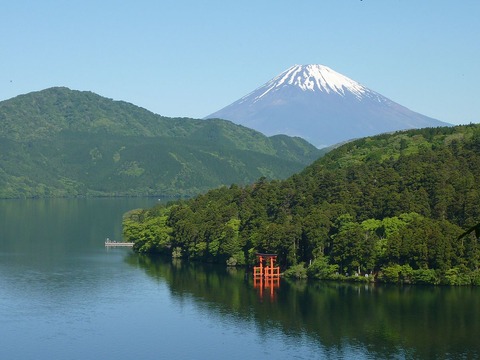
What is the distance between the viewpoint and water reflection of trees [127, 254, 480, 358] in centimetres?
6650

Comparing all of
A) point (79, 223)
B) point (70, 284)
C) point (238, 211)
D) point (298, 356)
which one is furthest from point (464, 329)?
point (79, 223)

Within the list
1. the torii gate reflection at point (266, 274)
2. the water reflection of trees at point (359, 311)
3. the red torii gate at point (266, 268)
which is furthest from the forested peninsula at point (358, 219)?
the water reflection of trees at point (359, 311)

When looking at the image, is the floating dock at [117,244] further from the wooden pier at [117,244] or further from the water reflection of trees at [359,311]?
the water reflection of trees at [359,311]

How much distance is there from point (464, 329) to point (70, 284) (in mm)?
40134

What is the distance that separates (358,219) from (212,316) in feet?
103

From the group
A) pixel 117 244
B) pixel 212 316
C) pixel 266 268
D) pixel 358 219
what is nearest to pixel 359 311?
pixel 212 316

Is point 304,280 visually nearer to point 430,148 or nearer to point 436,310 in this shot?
point 436,310

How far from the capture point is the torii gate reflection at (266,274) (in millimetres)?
91188

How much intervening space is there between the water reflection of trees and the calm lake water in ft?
0.28

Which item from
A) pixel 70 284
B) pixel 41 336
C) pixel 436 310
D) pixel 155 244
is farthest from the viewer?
pixel 155 244

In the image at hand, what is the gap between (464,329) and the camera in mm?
70438

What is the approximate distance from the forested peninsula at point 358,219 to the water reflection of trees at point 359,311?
377 cm

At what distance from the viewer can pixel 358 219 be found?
102 meters

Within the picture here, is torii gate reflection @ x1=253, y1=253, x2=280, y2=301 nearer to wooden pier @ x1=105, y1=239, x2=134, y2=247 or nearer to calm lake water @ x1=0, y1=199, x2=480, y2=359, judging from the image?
calm lake water @ x1=0, y1=199, x2=480, y2=359
